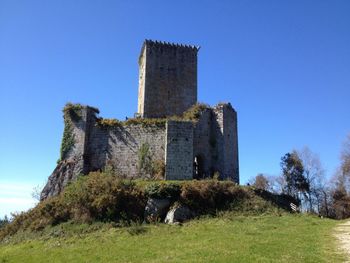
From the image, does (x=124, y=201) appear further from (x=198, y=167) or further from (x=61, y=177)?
(x=61, y=177)

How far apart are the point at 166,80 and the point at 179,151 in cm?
949

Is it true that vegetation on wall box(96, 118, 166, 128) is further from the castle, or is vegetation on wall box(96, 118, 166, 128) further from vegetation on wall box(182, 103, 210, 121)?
vegetation on wall box(182, 103, 210, 121)

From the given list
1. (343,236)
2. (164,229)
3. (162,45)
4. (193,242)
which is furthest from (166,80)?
(343,236)

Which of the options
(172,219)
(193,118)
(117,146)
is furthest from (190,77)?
(172,219)

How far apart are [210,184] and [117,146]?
9.18 m

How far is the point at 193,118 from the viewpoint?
33812 mm

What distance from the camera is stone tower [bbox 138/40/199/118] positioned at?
3853 centimetres

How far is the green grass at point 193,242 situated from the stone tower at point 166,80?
15558 millimetres

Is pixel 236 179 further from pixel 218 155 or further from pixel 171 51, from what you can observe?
pixel 171 51

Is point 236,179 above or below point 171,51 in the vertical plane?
below

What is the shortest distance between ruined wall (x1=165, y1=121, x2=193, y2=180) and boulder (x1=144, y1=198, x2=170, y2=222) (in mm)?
4793

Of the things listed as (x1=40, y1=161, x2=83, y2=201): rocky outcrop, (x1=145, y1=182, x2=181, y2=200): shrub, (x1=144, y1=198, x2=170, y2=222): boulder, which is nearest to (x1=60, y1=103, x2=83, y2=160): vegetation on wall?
(x1=40, y1=161, x2=83, y2=201): rocky outcrop

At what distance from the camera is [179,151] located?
103ft

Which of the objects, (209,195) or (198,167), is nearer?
(209,195)
